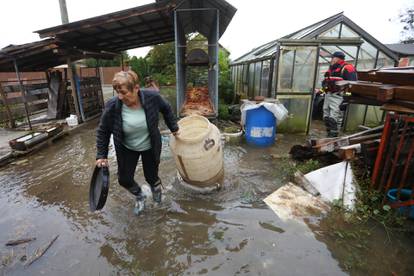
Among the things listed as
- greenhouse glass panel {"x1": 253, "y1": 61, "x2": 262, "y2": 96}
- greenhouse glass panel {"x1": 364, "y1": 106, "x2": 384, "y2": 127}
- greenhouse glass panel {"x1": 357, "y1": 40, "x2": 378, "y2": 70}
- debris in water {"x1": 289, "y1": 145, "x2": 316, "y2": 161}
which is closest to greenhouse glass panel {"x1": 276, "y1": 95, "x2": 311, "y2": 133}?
debris in water {"x1": 289, "y1": 145, "x2": 316, "y2": 161}

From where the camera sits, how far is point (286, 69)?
6.19 meters

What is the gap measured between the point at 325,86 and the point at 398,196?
133 inches

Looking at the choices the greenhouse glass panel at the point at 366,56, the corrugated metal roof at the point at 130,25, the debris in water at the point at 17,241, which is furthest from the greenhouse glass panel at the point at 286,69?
the debris in water at the point at 17,241

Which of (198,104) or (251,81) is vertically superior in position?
(251,81)

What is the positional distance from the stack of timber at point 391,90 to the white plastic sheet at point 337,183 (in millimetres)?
908

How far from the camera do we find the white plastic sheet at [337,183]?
10.2 feet

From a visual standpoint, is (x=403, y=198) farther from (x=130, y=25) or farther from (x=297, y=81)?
(x=130, y=25)

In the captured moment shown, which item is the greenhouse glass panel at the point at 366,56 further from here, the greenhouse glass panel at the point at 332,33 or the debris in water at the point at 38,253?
the debris in water at the point at 38,253

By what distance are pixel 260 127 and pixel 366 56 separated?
14.8 ft

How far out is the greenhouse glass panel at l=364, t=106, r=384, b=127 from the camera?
7.02 m

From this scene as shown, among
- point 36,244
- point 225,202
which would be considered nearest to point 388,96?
point 225,202

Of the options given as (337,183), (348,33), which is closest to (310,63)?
(348,33)

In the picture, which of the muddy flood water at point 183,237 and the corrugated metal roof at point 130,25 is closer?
the muddy flood water at point 183,237

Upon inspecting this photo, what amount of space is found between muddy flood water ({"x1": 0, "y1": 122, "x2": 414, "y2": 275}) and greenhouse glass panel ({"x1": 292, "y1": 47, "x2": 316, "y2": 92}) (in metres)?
3.23
